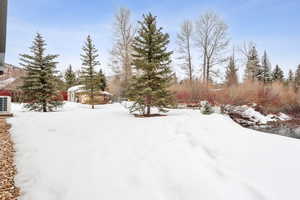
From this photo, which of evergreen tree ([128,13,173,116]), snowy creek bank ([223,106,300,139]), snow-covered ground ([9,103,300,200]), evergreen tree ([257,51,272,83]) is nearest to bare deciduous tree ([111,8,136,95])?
evergreen tree ([128,13,173,116])

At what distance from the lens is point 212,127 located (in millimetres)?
5785

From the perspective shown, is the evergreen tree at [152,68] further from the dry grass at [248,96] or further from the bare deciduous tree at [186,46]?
the bare deciduous tree at [186,46]

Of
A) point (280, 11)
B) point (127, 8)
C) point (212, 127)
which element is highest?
point (127, 8)

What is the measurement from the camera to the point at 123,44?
20.6 metres

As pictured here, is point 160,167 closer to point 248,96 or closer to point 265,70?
point 248,96

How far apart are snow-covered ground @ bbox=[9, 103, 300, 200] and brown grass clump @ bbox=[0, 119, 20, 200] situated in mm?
114

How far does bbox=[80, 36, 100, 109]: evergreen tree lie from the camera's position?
56.4 feet

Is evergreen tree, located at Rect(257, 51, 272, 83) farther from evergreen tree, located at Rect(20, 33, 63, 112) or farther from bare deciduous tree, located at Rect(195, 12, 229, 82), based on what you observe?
evergreen tree, located at Rect(20, 33, 63, 112)

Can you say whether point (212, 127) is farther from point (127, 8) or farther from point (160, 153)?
point (127, 8)

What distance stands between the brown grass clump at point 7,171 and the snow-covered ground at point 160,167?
11 centimetres

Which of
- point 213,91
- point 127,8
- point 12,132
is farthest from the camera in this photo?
point 127,8

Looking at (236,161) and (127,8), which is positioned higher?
(127,8)

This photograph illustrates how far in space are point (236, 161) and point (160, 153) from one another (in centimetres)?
147

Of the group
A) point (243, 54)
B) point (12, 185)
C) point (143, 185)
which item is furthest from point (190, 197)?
point (243, 54)
